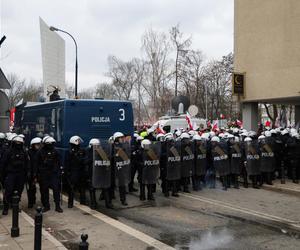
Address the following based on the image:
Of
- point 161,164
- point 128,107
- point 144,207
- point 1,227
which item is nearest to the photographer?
point 1,227

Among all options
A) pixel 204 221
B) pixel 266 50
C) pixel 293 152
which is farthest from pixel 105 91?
pixel 204 221

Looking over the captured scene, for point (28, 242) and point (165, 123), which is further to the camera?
point (165, 123)

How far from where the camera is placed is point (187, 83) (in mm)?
43406

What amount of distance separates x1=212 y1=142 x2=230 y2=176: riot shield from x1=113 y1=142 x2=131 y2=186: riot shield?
333 cm

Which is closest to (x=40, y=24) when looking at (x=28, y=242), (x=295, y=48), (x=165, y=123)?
(x=165, y=123)

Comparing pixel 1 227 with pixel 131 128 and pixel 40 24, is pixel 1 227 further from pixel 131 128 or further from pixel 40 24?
pixel 40 24

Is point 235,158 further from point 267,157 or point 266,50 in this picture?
point 266,50

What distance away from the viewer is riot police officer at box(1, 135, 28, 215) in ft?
29.5

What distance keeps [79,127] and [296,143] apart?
6799 millimetres

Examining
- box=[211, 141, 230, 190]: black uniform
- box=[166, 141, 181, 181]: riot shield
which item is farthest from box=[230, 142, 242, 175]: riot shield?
box=[166, 141, 181, 181]: riot shield

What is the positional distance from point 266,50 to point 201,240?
528 inches

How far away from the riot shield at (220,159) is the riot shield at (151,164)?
2.33 m

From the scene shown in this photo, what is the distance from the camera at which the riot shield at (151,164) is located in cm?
1053

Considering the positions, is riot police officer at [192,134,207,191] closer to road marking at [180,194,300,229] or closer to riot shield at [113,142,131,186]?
road marking at [180,194,300,229]
